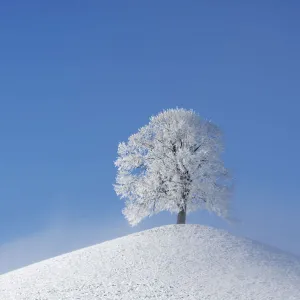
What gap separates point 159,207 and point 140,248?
8.16 meters

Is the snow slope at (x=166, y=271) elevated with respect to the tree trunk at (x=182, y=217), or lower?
lower

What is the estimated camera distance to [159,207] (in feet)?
157

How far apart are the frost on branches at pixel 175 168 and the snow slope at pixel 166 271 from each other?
327 centimetres

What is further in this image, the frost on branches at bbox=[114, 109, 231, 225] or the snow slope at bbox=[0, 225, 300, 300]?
the frost on branches at bbox=[114, 109, 231, 225]

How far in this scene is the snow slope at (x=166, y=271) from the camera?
31328mm

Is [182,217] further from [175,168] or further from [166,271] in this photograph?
[166,271]

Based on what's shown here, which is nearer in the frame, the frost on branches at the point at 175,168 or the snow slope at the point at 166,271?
the snow slope at the point at 166,271

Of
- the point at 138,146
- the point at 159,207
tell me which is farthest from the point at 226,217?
the point at 138,146

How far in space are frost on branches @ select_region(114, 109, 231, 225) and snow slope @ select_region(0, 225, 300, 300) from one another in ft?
10.7

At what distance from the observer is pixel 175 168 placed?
46531mm

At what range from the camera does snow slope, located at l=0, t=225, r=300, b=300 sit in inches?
1233

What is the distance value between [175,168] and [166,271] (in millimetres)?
13589

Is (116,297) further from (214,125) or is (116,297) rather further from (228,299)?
(214,125)

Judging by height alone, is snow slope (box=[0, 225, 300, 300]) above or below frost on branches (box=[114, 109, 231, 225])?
below
